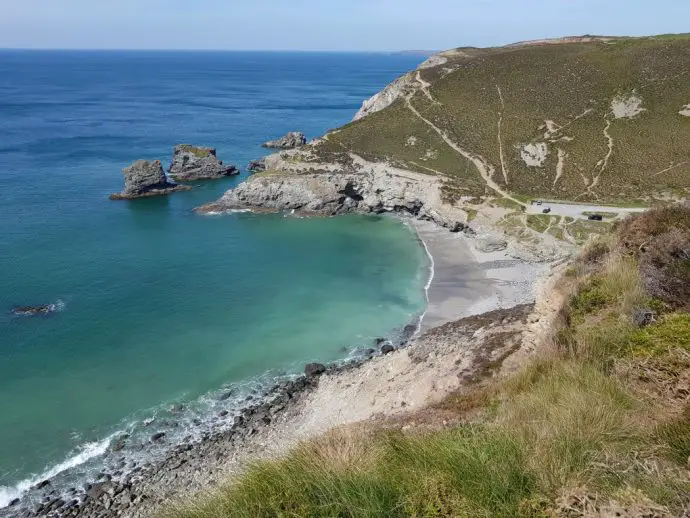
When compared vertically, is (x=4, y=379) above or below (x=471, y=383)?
below

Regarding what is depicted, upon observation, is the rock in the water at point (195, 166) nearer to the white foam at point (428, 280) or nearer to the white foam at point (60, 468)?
the white foam at point (428, 280)

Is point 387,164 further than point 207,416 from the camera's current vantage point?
Yes

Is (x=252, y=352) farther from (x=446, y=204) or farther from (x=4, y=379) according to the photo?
(x=446, y=204)

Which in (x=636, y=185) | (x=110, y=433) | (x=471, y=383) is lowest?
(x=110, y=433)

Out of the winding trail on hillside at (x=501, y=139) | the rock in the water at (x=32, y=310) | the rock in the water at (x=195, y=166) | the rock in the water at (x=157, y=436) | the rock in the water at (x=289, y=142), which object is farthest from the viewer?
the rock in the water at (x=289, y=142)

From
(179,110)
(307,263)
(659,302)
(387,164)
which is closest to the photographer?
(659,302)

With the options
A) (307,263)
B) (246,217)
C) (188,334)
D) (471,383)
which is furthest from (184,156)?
(471,383)

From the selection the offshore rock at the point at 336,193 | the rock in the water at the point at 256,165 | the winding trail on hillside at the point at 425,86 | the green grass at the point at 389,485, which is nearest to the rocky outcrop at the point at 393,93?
the winding trail on hillside at the point at 425,86
